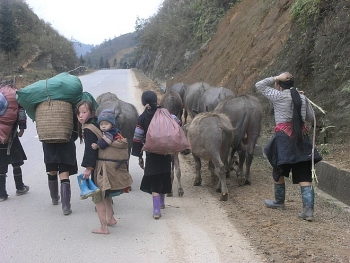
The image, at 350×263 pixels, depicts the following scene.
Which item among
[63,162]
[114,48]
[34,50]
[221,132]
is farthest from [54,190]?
[114,48]

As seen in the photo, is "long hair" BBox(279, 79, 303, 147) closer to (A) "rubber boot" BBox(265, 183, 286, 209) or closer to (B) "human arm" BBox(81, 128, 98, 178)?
(A) "rubber boot" BBox(265, 183, 286, 209)

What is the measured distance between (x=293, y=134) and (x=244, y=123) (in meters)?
2.12

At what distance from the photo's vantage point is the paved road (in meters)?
5.07

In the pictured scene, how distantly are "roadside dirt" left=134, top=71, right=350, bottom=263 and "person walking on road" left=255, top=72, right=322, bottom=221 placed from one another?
0.33 metres

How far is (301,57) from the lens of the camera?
37.0ft

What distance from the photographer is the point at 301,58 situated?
11.3 meters

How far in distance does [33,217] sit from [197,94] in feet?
21.5

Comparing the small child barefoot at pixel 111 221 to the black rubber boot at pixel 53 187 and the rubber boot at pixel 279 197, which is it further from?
the rubber boot at pixel 279 197

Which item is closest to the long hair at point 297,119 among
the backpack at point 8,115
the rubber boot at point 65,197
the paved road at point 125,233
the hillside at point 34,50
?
the paved road at point 125,233

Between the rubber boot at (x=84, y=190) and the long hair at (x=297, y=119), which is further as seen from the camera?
the long hair at (x=297, y=119)

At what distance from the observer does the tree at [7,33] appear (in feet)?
133

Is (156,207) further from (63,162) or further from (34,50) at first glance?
(34,50)

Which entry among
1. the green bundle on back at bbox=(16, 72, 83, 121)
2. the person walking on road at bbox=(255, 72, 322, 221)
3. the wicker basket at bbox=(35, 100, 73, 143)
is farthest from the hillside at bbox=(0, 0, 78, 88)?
the person walking on road at bbox=(255, 72, 322, 221)

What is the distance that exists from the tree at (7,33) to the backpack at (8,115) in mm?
36093
